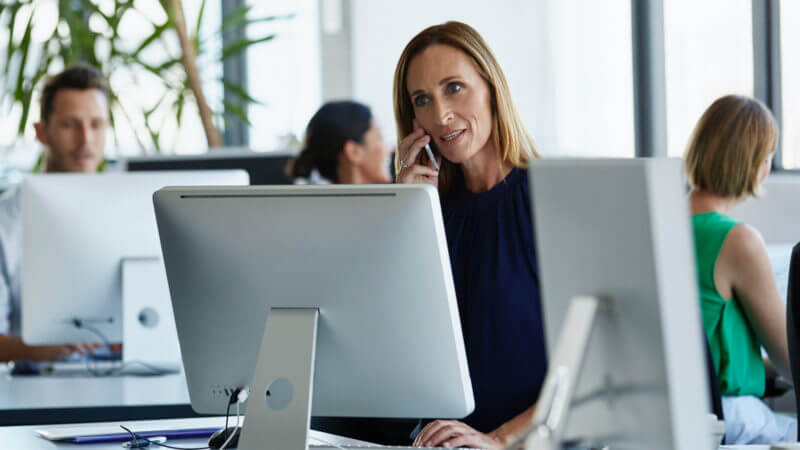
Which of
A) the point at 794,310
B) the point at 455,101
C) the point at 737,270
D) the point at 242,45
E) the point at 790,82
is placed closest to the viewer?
the point at 794,310

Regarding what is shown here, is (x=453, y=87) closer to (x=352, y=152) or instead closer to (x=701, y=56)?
(x=352, y=152)

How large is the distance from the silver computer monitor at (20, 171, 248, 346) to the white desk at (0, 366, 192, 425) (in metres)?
0.13

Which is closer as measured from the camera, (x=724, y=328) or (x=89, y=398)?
(x=89, y=398)

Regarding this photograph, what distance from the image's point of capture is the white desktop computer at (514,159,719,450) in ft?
2.93

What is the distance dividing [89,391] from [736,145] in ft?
5.65

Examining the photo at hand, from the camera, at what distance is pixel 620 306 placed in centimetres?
95

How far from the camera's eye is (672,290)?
2.93ft

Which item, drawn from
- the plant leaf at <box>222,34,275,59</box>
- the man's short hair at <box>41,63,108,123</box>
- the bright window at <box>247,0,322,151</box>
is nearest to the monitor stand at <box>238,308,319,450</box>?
the man's short hair at <box>41,63,108,123</box>

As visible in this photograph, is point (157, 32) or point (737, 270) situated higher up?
point (157, 32)

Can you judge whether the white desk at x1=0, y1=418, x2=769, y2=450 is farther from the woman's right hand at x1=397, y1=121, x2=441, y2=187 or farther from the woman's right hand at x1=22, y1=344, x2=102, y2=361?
the woman's right hand at x1=22, y1=344, x2=102, y2=361

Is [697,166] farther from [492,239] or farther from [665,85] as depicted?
[665,85]

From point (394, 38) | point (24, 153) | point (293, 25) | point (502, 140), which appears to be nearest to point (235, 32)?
point (293, 25)

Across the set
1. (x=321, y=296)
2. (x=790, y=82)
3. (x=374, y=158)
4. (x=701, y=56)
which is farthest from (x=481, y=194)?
(x=701, y=56)

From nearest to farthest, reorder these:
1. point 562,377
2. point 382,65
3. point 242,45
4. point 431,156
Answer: point 562,377 < point 431,156 < point 242,45 < point 382,65
